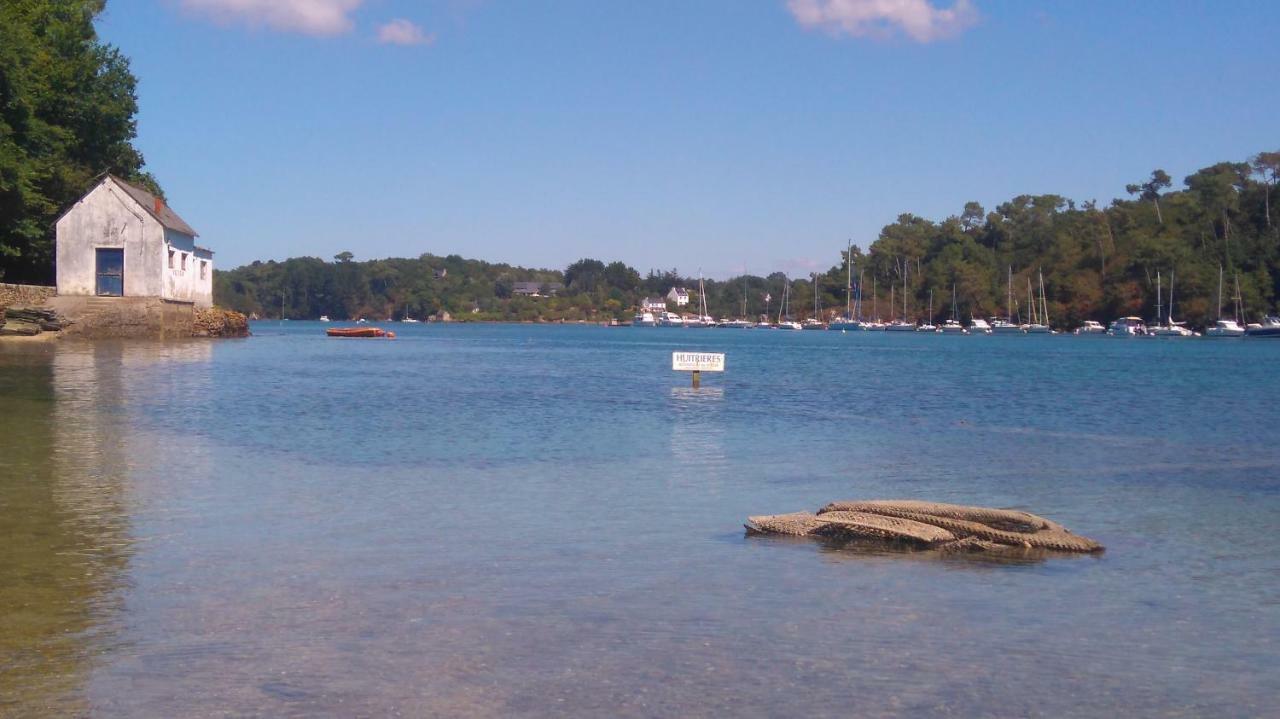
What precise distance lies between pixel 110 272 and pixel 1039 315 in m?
137

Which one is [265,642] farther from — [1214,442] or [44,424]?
[1214,442]

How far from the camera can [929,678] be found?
7.32 metres

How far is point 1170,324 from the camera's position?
138000 millimetres

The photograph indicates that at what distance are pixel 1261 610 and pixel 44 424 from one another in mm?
19299

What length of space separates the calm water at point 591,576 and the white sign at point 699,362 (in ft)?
42.4

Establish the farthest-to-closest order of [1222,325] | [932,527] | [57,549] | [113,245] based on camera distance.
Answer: [1222,325] < [113,245] < [932,527] < [57,549]

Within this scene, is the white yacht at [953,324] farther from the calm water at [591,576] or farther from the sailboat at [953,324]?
the calm water at [591,576]

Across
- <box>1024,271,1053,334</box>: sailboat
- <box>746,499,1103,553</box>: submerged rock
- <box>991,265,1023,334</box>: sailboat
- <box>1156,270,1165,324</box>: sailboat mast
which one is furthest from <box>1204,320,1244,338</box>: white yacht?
<box>746,499,1103,553</box>: submerged rock

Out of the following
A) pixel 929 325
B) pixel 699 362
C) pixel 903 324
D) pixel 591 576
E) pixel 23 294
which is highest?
pixel 23 294

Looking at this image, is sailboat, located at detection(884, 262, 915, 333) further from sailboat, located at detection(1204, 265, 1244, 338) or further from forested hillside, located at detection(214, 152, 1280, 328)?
sailboat, located at detection(1204, 265, 1244, 338)

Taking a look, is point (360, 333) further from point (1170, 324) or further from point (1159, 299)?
point (1159, 299)

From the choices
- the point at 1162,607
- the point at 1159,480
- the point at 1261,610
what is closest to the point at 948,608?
the point at 1162,607

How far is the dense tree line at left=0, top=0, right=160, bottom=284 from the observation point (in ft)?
163

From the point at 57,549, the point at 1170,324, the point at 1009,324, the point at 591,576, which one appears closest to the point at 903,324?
the point at 1009,324
